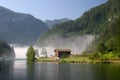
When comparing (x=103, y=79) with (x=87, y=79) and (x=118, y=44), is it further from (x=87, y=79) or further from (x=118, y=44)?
(x=118, y=44)

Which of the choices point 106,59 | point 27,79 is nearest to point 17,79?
point 27,79

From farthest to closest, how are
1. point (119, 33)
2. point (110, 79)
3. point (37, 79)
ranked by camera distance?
point (119, 33) → point (37, 79) → point (110, 79)

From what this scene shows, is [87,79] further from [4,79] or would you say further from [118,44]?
[118,44]

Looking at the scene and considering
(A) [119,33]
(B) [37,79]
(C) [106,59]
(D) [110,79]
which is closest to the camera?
(D) [110,79]

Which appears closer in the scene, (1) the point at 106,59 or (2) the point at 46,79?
(2) the point at 46,79

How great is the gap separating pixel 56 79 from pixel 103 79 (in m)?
11.7

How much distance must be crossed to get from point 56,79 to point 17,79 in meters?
10.2

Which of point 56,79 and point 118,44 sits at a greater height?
point 118,44

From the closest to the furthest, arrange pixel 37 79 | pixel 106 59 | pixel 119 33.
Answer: pixel 37 79 < pixel 119 33 < pixel 106 59

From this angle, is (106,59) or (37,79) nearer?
(37,79)

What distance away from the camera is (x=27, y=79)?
6931 centimetres

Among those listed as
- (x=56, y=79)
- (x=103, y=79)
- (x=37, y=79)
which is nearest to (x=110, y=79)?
(x=103, y=79)

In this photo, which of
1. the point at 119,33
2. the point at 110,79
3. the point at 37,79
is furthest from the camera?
the point at 119,33

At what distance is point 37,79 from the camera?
69375 mm
